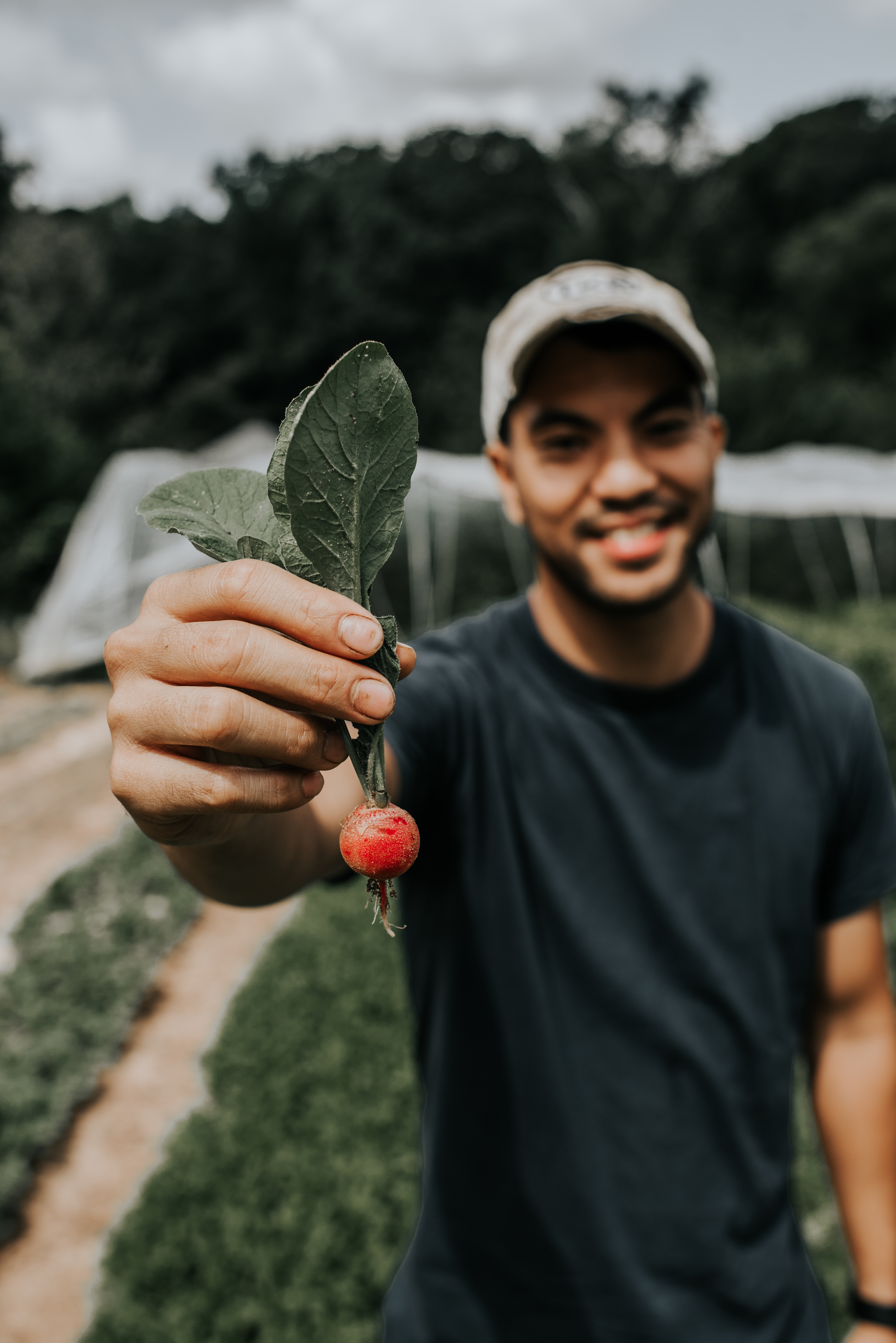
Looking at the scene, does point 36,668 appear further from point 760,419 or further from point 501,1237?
point 760,419

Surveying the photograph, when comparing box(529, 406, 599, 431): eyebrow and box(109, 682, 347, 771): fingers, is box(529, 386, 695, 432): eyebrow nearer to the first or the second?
box(529, 406, 599, 431): eyebrow

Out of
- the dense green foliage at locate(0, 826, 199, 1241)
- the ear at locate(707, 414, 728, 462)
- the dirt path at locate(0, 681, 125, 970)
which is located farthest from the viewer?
the dirt path at locate(0, 681, 125, 970)

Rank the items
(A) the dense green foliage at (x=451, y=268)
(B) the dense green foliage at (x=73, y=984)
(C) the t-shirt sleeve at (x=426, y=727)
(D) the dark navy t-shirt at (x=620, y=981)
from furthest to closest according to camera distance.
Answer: (A) the dense green foliage at (x=451, y=268) < (B) the dense green foliage at (x=73, y=984) < (D) the dark navy t-shirt at (x=620, y=981) < (C) the t-shirt sleeve at (x=426, y=727)

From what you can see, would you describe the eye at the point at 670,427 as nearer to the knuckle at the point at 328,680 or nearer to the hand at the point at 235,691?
the hand at the point at 235,691

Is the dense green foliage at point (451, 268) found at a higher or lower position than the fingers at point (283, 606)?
higher

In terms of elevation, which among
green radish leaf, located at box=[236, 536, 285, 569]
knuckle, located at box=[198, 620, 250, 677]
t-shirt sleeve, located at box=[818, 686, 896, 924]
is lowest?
t-shirt sleeve, located at box=[818, 686, 896, 924]

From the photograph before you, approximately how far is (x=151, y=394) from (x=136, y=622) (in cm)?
2921

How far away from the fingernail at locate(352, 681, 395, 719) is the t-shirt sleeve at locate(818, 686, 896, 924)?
1316mm

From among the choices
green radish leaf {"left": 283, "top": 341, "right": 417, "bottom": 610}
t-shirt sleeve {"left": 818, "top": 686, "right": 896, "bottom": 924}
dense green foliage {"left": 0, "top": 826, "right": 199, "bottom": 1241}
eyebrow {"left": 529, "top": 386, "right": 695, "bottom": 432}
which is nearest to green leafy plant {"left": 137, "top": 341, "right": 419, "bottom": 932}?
green radish leaf {"left": 283, "top": 341, "right": 417, "bottom": 610}

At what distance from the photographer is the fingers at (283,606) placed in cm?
79

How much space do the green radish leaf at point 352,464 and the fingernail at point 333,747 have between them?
17 centimetres

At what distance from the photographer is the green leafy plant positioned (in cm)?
73

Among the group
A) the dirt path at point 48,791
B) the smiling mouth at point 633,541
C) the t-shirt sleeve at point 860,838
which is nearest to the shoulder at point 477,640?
the smiling mouth at point 633,541

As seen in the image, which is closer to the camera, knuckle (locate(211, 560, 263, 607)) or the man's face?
knuckle (locate(211, 560, 263, 607))
